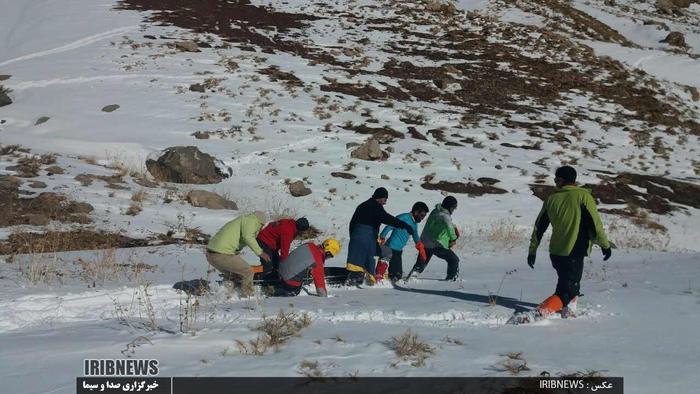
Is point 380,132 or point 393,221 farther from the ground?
point 393,221

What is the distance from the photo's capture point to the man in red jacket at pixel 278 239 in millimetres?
8469

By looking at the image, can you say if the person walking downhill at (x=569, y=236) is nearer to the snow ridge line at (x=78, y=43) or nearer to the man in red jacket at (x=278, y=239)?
the man in red jacket at (x=278, y=239)

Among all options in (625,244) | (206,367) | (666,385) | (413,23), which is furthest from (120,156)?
(413,23)

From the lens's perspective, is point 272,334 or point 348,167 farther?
point 348,167

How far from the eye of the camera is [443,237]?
31.2 feet

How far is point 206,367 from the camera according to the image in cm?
459

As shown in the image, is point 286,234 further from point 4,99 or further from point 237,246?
point 4,99

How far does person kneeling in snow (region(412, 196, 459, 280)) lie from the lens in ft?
31.1

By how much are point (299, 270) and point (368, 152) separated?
11.4 metres

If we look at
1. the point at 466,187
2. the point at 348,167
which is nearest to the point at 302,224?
the point at 348,167

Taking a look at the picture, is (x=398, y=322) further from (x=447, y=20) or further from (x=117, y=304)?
(x=447, y=20)

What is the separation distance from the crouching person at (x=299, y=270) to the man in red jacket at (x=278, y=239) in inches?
8.3

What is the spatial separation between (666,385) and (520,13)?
40392mm

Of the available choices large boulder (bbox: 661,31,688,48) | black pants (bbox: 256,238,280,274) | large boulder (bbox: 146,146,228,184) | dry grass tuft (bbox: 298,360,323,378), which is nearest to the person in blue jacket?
black pants (bbox: 256,238,280,274)
